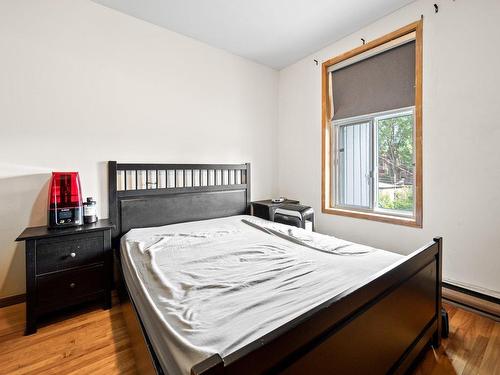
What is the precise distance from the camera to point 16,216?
2.02m

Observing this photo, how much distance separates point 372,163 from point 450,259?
1.14m

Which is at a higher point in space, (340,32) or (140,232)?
(340,32)

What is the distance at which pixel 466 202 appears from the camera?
6.69 feet

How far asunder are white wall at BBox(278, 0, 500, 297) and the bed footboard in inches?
31.4

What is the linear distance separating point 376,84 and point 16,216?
360 cm

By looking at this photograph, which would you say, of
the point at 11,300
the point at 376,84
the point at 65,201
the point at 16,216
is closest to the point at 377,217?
the point at 376,84

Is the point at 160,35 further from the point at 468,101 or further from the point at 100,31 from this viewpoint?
the point at 468,101

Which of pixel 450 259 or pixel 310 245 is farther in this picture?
pixel 450 259

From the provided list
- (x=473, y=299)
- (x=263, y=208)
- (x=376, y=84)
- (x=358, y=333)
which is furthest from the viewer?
(x=263, y=208)

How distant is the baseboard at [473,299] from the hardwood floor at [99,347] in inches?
3.1

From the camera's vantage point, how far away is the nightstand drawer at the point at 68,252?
1.77 meters

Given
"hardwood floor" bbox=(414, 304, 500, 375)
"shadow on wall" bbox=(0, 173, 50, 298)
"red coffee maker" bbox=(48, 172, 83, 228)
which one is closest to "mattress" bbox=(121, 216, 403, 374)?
"red coffee maker" bbox=(48, 172, 83, 228)

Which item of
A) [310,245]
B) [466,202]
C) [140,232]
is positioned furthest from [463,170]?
[140,232]

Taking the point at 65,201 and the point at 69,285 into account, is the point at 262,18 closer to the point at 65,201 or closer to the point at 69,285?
the point at 65,201
